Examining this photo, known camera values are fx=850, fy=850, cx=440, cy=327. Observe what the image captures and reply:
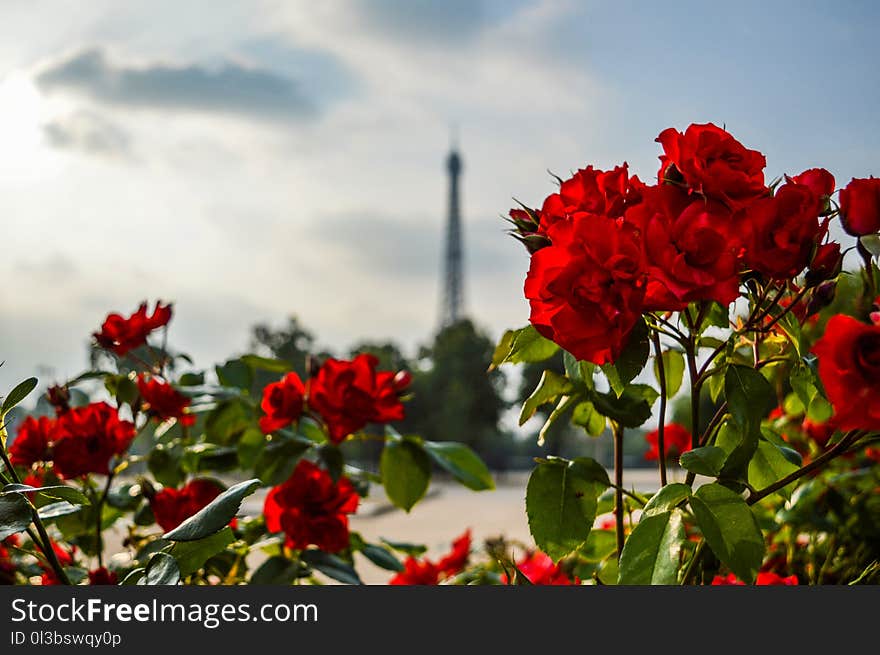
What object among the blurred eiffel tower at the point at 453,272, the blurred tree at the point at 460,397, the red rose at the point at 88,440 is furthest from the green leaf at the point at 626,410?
the blurred eiffel tower at the point at 453,272

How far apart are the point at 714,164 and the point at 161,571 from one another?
0.36 meters

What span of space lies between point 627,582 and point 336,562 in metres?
0.40

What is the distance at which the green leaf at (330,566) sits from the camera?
732 mm

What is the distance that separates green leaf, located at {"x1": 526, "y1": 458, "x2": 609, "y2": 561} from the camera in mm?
518

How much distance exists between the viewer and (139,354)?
3.04ft

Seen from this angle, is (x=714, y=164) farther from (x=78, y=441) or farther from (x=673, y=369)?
(x=78, y=441)

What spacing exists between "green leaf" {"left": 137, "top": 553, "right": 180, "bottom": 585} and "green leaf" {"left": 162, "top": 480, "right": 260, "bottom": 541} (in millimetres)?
16

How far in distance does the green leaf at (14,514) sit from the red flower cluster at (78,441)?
32cm

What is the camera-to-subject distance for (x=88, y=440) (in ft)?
2.47

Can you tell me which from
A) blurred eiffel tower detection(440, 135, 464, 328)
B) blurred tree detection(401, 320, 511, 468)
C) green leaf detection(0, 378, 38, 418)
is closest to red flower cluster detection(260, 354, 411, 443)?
green leaf detection(0, 378, 38, 418)

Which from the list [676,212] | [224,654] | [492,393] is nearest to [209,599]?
[224,654]

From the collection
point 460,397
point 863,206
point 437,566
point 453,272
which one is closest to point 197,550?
point 863,206

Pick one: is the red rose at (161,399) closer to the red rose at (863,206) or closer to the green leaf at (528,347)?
the green leaf at (528,347)

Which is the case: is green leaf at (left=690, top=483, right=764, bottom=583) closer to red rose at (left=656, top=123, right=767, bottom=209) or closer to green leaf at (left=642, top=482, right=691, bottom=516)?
green leaf at (left=642, top=482, right=691, bottom=516)
